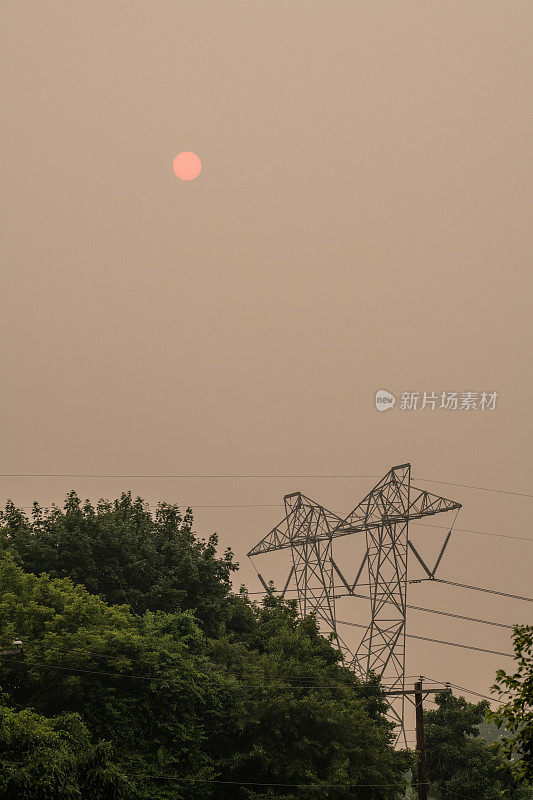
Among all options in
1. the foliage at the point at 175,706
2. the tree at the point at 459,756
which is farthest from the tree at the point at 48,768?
the tree at the point at 459,756

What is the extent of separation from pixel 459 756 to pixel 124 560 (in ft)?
86.7

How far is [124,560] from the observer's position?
42469 millimetres

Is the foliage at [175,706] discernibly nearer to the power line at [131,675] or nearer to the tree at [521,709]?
the power line at [131,675]

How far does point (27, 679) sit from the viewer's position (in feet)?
104

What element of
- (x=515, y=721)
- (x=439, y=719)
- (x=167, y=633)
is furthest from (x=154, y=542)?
(x=515, y=721)

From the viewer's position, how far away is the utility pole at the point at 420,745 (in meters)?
35.8

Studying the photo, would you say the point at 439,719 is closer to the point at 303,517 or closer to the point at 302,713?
the point at 303,517

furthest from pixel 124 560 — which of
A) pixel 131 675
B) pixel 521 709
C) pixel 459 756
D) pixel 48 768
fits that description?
pixel 521 709

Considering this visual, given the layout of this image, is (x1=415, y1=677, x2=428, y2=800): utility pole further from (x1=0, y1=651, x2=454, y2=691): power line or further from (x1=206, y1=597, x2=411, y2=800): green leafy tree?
(x1=0, y1=651, x2=454, y2=691): power line

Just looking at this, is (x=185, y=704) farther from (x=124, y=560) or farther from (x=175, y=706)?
(x=124, y=560)

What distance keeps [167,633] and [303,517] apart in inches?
795

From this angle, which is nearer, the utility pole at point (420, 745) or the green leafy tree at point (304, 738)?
the green leafy tree at point (304, 738)

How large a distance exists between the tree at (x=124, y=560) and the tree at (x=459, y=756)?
63.9ft

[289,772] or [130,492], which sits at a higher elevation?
[130,492]
